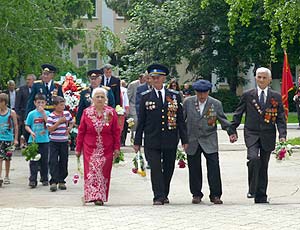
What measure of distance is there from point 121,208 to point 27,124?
355 centimetres

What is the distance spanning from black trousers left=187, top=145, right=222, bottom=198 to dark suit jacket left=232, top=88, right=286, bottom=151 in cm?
55

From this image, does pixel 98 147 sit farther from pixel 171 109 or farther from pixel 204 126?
pixel 204 126

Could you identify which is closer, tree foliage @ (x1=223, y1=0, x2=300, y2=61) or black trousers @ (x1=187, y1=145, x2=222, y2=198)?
black trousers @ (x1=187, y1=145, x2=222, y2=198)

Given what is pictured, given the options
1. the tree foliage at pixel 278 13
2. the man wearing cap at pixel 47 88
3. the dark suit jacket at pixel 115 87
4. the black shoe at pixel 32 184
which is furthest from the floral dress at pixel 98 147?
the tree foliage at pixel 278 13

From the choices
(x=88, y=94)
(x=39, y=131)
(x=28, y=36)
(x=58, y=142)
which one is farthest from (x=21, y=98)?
(x=58, y=142)

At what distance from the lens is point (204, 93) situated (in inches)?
451

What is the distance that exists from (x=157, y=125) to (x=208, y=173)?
1.03 m

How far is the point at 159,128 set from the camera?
11.3 m

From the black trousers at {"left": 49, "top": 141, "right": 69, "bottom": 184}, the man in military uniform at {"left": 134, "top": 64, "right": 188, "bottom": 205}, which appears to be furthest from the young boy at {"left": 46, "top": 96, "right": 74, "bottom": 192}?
the man in military uniform at {"left": 134, "top": 64, "right": 188, "bottom": 205}

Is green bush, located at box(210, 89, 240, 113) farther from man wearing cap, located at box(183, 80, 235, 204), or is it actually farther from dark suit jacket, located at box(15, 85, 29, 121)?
man wearing cap, located at box(183, 80, 235, 204)

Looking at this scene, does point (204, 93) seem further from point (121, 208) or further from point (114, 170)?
point (114, 170)

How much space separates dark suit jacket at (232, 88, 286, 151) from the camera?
11336 mm

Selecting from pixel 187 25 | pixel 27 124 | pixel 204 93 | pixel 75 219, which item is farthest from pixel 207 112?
pixel 187 25

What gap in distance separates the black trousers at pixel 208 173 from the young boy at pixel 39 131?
125 inches
